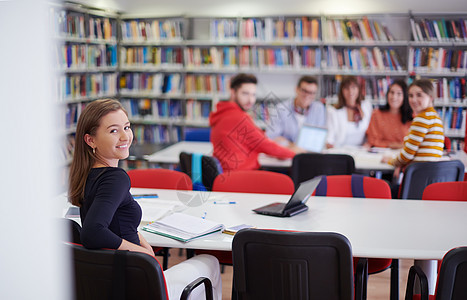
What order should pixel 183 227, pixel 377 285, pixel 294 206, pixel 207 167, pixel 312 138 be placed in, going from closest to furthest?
1. pixel 183 227
2. pixel 294 206
3. pixel 377 285
4. pixel 207 167
5. pixel 312 138

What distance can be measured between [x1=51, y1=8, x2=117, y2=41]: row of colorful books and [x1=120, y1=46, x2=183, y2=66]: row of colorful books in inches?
10.7

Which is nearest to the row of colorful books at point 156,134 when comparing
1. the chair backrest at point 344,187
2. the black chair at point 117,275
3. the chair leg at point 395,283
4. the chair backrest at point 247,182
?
the chair backrest at point 247,182

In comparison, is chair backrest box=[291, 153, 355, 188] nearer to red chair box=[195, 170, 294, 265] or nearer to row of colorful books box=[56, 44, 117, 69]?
red chair box=[195, 170, 294, 265]

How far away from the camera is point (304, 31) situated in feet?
19.2

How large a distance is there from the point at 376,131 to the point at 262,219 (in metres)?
2.56

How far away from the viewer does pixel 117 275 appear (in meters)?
1.47

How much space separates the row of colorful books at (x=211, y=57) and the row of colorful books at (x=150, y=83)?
0.29 meters

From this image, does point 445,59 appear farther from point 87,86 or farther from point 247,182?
point 87,86

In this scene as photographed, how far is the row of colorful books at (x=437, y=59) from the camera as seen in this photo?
5.51 m

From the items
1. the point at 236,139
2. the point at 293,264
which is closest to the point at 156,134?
the point at 236,139

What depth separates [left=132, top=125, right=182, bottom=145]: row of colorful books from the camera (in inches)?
256

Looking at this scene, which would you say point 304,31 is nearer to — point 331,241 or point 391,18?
point 391,18

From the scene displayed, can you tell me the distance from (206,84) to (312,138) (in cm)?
257

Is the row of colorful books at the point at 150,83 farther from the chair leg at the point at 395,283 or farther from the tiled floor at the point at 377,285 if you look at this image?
the chair leg at the point at 395,283
